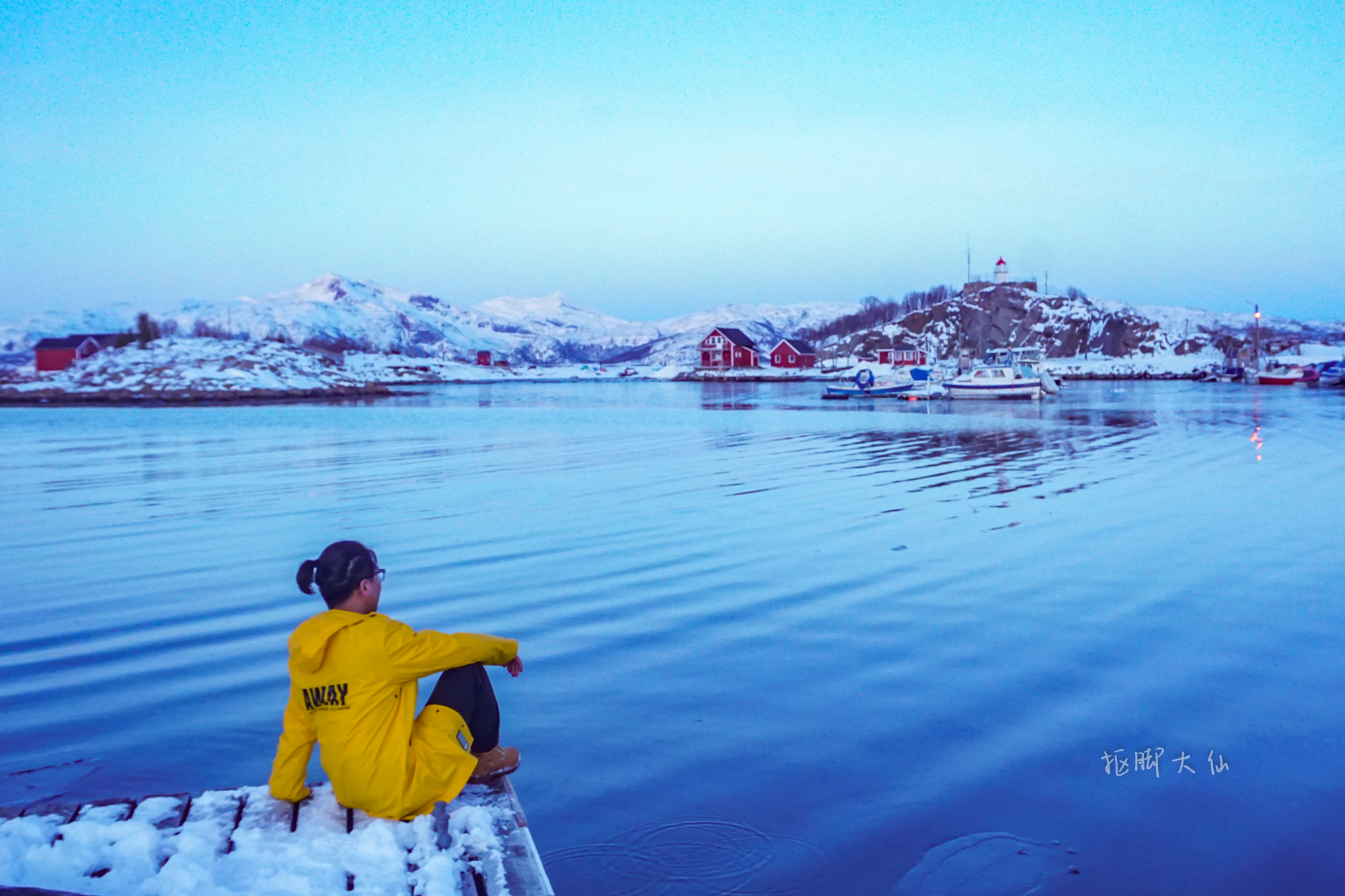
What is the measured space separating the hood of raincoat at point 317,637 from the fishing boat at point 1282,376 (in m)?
98.4

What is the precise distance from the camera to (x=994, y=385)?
6406 centimetres

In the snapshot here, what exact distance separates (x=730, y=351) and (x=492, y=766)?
133927mm

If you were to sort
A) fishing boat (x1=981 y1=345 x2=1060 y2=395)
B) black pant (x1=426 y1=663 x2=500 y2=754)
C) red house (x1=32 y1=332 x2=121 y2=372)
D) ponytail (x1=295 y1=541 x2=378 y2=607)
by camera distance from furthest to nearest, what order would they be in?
red house (x1=32 y1=332 x2=121 y2=372) → fishing boat (x1=981 y1=345 x2=1060 y2=395) → black pant (x1=426 y1=663 x2=500 y2=754) → ponytail (x1=295 y1=541 x2=378 y2=607)

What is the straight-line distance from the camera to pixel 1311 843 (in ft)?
15.8

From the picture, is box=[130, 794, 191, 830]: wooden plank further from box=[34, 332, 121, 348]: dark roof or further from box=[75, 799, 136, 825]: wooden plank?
box=[34, 332, 121, 348]: dark roof

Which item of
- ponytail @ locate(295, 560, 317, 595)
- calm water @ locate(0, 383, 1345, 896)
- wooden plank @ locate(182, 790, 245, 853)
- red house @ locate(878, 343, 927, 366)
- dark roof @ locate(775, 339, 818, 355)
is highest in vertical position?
dark roof @ locate(775, 339, 818, 355)

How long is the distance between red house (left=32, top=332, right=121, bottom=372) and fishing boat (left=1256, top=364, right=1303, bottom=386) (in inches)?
4618

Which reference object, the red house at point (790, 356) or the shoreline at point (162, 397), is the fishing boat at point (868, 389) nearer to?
the shoreline at point (162, 397)

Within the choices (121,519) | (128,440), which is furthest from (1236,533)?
(128,440)

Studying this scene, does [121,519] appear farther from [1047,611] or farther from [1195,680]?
[1195,680]

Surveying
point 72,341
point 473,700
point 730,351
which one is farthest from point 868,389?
point 72,341

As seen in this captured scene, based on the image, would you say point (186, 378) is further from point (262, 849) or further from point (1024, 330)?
→ point (1024, 330)

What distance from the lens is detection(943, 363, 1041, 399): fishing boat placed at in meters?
63.2

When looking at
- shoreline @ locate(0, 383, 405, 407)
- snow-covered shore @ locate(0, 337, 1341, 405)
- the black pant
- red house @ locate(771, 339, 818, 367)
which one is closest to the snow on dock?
the black pant
